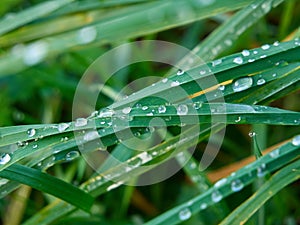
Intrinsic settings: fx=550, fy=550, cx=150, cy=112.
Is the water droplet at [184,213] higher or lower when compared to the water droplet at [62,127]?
lower

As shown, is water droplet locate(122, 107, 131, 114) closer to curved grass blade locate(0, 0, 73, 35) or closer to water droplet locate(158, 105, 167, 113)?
water droplet locate(158, 105, 167, 113)

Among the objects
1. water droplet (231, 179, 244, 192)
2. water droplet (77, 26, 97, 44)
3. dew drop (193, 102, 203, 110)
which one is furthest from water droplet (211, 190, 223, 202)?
water droplet (77, 26, 97, 44)

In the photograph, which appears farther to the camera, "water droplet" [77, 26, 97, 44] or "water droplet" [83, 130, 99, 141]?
"water droplet" [77, 26, 97, 44]

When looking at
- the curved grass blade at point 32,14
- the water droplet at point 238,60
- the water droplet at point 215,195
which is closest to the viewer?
A: the water droplet at point 215,195

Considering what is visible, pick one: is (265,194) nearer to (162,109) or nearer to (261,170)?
(261,170)

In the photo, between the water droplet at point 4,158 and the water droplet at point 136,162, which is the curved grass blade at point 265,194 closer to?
the water droplet at point 136,162

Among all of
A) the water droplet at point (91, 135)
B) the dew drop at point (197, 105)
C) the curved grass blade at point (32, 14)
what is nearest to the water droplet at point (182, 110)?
the dew drop at point (197, 105)

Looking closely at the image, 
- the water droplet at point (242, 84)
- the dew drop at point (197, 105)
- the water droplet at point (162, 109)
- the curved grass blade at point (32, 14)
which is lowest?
the dew drop at point (197, 105)
